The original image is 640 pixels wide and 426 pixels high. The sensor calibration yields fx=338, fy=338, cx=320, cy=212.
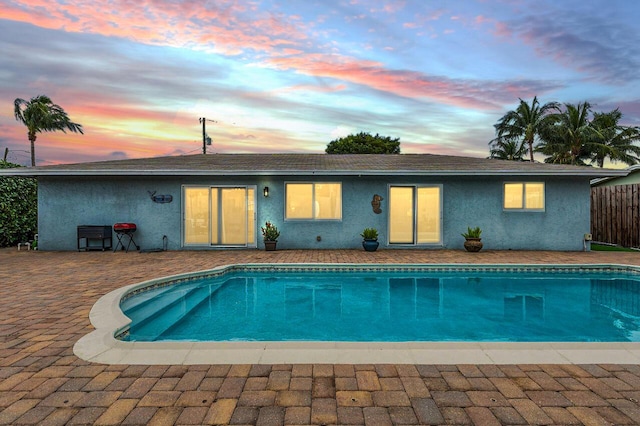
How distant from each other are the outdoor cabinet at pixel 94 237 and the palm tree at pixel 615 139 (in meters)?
31.0

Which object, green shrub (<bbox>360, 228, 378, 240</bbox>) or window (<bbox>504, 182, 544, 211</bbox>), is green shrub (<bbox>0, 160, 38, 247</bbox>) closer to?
green shrub (<bbox>360, 228, 378, 240</bbox>)

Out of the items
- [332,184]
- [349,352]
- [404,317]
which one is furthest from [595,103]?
[349,352]

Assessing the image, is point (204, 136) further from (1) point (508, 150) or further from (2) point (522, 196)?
(1) point (508, 150)

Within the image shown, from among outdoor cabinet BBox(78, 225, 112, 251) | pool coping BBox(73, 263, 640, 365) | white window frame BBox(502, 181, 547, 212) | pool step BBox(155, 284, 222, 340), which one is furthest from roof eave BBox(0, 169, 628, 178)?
pool coping BBox(73, 263, 640, 365)

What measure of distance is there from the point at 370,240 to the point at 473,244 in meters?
3.22

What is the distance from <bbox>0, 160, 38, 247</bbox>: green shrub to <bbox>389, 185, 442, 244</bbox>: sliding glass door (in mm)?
13286

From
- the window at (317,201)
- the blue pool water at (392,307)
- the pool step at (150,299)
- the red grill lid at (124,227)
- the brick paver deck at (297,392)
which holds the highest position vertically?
the window at (317,201)

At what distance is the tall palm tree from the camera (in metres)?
25.1

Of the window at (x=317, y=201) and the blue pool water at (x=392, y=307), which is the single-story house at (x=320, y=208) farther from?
the blue pool water at (x=392, y=307)

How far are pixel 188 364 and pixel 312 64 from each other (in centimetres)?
1252

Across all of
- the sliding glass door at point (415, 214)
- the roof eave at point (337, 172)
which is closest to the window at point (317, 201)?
the roof eave at point (337, 172)

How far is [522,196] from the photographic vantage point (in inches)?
453

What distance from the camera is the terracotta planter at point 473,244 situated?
10.7 metres

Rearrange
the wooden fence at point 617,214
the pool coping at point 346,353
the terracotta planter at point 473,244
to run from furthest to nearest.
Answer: the wooden fence at point 617,214 < the terracotta planter at point 473,244 < the pool coping at point 346,353
